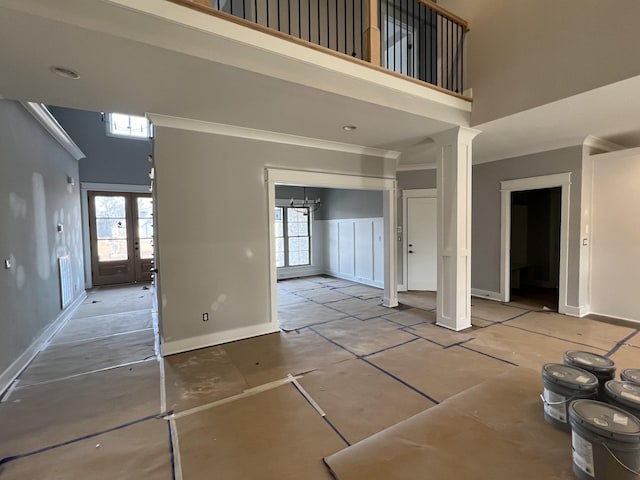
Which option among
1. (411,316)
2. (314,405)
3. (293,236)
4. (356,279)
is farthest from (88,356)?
(293,236)

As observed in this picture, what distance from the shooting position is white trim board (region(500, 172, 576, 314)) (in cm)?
464

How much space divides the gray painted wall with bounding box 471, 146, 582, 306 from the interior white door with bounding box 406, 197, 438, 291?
0.77m

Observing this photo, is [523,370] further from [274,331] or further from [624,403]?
[274,331]

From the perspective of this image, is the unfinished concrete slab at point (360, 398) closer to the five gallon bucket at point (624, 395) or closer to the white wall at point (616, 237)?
the five gallon bucket at point (624, 395)

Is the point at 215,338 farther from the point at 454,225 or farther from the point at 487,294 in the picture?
the point at 487,294

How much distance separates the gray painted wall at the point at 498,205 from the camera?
14.9 feet

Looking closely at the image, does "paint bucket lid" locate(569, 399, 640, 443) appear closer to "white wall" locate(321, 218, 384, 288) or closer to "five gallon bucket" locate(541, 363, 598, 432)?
"five gallon bucket" locate(541, 363, 598, 432)

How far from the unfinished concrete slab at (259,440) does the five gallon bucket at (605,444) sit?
1.22 metres

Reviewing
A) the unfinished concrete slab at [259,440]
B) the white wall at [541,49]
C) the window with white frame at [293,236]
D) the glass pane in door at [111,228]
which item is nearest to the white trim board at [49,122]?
the glass pane in door at [111,228]

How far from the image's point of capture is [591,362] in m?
1.75

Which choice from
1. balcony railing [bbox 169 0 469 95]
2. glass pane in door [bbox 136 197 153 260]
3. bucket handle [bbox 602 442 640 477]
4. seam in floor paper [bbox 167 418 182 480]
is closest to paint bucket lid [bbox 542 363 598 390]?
bucket handle [bbox 602 442 640 477]

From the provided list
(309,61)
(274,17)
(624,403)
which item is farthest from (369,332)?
(274,17)

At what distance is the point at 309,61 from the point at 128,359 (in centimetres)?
353

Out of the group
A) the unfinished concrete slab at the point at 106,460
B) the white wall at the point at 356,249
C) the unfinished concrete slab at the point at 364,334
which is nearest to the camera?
the unfinished concrete slab at the point at 106,460
